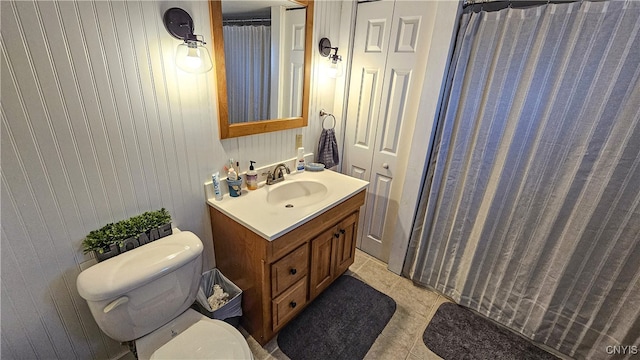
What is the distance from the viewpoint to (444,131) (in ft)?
5.22

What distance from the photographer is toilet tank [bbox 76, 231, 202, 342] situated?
0.93 meters

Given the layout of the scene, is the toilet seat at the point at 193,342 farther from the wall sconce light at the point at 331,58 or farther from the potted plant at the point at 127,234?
the wall sconce light at the point at 331,58

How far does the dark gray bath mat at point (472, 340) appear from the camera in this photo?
1520mm

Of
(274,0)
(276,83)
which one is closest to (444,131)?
(276,83)

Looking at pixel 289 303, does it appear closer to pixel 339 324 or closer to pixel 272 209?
pixel 339 324

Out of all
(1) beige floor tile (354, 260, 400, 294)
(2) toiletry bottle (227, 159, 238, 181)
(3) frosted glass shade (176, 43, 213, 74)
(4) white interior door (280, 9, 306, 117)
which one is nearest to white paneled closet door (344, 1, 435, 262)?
(1) beige floor tile (354, 260, 400, 294)

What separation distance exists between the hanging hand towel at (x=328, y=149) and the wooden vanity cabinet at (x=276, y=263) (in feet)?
1.33

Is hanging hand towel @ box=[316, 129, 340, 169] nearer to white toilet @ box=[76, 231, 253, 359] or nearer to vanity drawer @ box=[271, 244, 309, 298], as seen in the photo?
vanity drawer @ box=[271, 244, 309, 298]

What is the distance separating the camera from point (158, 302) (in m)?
1.07

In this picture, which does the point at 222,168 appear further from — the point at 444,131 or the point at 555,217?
the point at 555,217

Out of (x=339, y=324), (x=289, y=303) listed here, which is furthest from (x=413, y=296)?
(x=289, y=303)

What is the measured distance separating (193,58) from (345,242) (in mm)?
1407

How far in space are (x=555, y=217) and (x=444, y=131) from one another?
0.72m

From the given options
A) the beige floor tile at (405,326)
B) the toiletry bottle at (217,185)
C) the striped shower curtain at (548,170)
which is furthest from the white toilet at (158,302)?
the striped shower curtain at (548,170)
